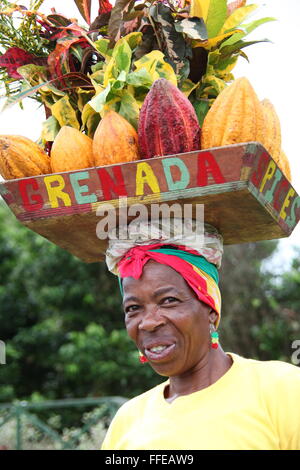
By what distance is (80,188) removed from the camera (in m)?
2.38

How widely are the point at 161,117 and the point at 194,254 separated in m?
0.56

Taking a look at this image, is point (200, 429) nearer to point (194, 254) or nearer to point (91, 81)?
point (194, 254)

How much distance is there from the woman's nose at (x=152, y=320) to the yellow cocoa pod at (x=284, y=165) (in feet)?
2.40

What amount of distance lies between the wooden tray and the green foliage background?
9.92m

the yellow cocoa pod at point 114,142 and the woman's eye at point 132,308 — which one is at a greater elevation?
the yellow cocoa pod at point 114,142

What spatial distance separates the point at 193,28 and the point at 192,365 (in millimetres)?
1382

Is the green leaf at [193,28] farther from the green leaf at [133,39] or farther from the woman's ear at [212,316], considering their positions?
the woman's ear at [212,316]

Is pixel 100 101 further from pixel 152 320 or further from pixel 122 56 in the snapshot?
pixel 152 320

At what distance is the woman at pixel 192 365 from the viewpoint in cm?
226

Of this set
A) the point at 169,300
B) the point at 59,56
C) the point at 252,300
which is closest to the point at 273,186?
the point at 169,300

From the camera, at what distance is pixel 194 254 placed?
8.34ft

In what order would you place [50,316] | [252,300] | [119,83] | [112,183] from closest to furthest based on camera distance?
[112,183] < [119,83] < [50,316] < [252,300]

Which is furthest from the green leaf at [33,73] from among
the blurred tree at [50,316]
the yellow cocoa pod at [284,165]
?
the blurred tree at [50,316]
